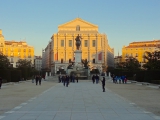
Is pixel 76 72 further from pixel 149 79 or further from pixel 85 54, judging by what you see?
pixel 85 54

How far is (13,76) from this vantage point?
54.4m

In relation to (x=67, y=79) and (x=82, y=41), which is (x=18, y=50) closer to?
(x=82, y=41)

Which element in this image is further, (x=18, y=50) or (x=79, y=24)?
(x=18, y=50)

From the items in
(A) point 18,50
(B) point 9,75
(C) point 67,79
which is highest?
(A) point 18,50

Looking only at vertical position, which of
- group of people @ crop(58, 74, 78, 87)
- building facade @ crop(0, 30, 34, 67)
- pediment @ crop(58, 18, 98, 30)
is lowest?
group of people @ crop(58, 74, 78, 87)

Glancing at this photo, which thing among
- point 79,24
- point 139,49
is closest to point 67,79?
point 79,24

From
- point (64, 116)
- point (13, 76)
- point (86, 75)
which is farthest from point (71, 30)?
point (64, 116)

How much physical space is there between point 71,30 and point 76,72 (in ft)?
286

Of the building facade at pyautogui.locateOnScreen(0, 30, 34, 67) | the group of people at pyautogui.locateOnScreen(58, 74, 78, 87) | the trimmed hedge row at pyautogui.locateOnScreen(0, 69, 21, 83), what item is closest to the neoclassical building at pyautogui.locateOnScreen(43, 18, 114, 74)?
the building facade at pyautogui.locateOnScreen(0, 30, 34, 67)

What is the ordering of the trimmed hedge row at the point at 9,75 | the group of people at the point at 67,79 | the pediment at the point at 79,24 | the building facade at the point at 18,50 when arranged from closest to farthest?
the group of people at the point at 67,79
the trimmed hedge row at the point at 9,75
the pediment at the point at 79,24
the building facade at the point at 18,50

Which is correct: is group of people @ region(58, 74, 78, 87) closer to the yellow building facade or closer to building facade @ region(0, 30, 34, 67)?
building facade @ region(0, 30, 34, 67)

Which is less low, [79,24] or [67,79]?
[79,24]

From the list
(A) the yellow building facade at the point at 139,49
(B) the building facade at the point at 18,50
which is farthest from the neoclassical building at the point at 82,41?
(A) the yellow building facade at the point at 139,49

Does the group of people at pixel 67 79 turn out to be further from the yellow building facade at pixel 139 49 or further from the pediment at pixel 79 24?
the yellow building facade at pixel 139 49
